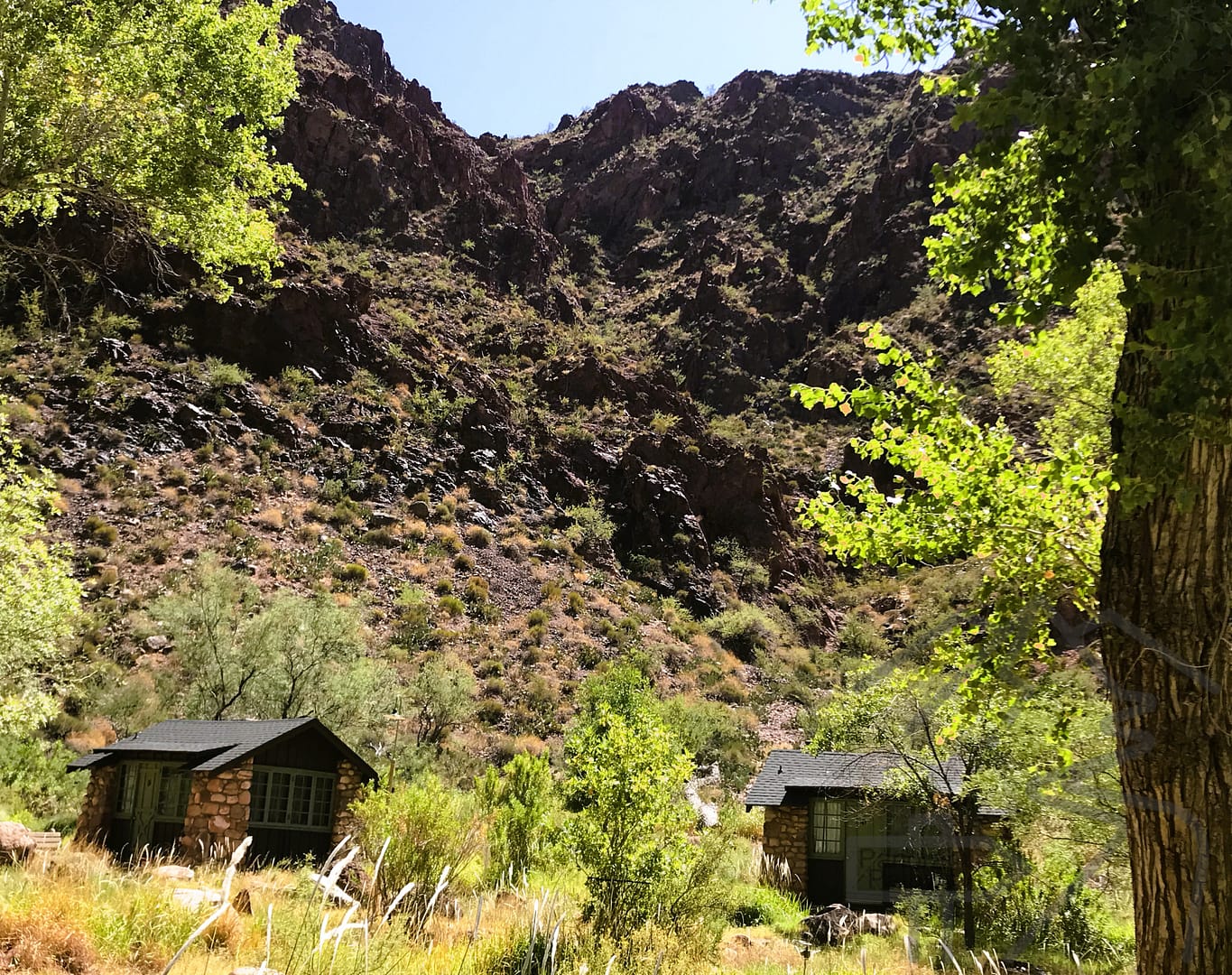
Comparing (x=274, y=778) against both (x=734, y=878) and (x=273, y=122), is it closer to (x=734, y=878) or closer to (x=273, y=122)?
(x=734, y=878)

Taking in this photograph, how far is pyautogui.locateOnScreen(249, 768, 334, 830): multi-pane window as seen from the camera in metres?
19.9

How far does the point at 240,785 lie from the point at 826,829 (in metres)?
15.8

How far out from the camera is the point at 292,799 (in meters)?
20.5

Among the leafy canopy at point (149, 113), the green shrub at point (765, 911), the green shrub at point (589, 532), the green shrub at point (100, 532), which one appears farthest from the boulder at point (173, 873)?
the green shrub at point (589, 532)

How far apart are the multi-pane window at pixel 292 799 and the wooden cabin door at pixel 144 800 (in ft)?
9.54

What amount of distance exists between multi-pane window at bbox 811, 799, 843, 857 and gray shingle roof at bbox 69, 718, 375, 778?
494 inches

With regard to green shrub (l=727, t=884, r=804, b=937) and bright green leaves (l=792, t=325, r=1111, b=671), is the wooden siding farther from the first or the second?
bright green leaves (l=792, t=325, r=1111, b=671)

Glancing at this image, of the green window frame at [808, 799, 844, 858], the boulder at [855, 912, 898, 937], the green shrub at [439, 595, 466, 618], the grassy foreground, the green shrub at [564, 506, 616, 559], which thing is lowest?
the boulder at [855, 912, 898, 937]

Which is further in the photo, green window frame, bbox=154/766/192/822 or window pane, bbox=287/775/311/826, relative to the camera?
window pane, bbox=287/775/311/826

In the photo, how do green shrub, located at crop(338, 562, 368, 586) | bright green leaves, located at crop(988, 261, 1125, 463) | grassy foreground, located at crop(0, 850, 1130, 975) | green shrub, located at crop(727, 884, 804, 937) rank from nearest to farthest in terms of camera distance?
grassy foreground, located at crop(0, 850, 1130, 975) < bright green leaves, located at crop(988, 261, 1125, 463) < green shrub, located at crop(727, 884, 804, 937) < green shrub, located at crop(338, 562, 368, 586)

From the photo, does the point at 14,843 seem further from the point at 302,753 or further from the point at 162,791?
the point at 302,753

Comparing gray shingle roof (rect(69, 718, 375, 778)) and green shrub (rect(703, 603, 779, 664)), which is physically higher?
green shrub (rect(703, 603, 779, 664))

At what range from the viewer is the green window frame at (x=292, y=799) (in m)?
19.9

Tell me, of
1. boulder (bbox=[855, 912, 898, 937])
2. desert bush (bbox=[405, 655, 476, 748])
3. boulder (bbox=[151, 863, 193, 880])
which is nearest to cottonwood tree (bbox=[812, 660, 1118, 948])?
boulder (bbox=[855, 912, 898, 937])
